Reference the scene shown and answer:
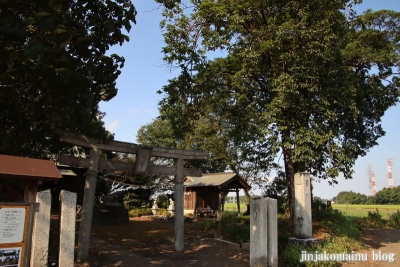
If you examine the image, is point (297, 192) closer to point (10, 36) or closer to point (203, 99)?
point (203, 99)

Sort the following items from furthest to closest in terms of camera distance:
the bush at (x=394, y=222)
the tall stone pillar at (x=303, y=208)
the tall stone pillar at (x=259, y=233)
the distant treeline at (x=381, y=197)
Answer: the distant treeline at (x=381, y=197)
the bush at (x=394, y=222)
the tall stone pillar at (x=303, y=208)
the tall stone pillar at (x=259, y=233)

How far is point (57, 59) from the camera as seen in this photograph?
5.91m

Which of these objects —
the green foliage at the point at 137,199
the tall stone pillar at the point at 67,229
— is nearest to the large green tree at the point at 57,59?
the tall stone pillar at the point at 67,229

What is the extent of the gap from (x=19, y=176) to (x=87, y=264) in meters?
5.28

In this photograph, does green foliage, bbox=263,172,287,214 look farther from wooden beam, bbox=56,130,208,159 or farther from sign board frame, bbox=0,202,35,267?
sign board frame, bbox=0,202,35,267

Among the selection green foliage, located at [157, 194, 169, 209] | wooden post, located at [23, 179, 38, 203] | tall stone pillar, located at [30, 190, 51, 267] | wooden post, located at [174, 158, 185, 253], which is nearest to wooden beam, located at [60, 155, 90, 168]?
tall stone pillar, located at [30, 190, 51, 267]

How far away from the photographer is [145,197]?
34.7 m

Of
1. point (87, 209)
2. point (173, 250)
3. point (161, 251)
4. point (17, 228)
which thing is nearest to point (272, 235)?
point (173, 250)

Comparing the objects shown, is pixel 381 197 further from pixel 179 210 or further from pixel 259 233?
pixel 259 233

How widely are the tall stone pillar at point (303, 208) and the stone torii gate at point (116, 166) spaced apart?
377 centimetres

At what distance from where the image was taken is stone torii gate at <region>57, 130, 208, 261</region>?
10141 millimetres

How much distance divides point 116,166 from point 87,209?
5.60 ft

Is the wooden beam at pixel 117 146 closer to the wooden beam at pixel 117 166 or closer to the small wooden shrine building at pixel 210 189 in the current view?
the wooden beam at pixel 117 166

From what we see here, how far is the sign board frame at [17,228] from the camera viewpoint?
539 centimetres
